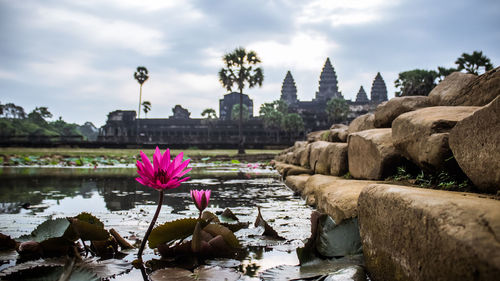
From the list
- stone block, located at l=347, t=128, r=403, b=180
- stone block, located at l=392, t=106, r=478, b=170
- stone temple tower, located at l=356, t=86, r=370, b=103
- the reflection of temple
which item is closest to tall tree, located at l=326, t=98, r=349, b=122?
the reflection of temple

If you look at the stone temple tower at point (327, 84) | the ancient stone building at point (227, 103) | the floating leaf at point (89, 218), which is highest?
the stone temple tower at point (327, 84)

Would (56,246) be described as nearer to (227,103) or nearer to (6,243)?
(6,243)

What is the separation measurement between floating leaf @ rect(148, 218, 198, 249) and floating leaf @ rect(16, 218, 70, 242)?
449 mm

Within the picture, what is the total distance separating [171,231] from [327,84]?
75.4 m

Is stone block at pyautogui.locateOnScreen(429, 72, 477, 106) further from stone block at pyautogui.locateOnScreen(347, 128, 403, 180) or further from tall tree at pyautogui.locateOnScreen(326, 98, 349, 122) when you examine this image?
tall tree at pyautogui.locateOnScreen(326, 98, 349, 122)

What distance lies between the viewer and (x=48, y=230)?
5.38ft

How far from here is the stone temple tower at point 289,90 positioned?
75.4 meters

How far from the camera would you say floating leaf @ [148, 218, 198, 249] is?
1540 mm

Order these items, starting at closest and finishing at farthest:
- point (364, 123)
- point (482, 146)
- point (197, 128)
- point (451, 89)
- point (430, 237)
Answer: point (430, 237)
point (482, 146)
point (451, 89)
point (364, 123)
point (197, 128)

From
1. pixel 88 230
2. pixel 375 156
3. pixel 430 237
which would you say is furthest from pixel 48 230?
pixel 375 156

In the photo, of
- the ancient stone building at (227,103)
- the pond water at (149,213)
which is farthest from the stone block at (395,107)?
the ancient stone building at (227,103)

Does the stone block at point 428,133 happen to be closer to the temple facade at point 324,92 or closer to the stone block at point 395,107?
the stone block at point 395,107

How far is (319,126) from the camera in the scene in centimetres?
5559

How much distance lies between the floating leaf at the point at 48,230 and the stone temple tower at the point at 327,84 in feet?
241
